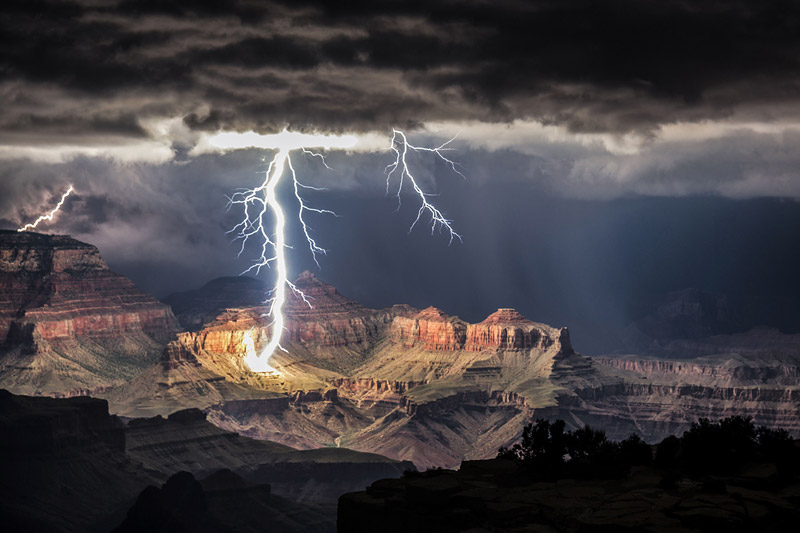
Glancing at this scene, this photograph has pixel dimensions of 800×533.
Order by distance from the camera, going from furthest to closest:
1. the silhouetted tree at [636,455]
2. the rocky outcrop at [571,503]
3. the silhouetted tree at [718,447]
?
the silhouetted tree at [636,455]
the silhouetted tree at [718,447]
the rocky outcrop at [571,503]

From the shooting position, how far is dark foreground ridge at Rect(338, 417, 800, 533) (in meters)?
61.4

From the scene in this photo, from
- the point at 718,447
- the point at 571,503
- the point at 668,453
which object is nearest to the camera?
the point at 571,503

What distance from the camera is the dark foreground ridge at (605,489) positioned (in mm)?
61438

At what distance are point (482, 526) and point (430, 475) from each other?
10437 mm

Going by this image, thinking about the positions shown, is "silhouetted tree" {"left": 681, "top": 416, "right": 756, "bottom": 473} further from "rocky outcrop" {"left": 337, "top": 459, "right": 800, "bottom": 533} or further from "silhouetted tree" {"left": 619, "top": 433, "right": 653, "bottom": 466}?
"silhouetted tree" {"left": 619, "top": 433, "right": 653, "bottom": 466}

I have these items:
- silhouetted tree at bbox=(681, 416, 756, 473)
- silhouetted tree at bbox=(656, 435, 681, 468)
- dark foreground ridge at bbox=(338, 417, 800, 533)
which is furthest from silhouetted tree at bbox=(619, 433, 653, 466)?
silhouetted tree at bbox=(681, 416, 756, 473)

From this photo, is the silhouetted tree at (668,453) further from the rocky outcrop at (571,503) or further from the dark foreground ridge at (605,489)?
the rocky outcrop at (571,503)

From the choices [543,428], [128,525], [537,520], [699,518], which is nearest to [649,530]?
[699,518]

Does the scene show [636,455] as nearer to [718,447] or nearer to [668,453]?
[668,453]

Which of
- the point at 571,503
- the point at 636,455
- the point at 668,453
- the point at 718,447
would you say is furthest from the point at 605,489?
the point at 718,447

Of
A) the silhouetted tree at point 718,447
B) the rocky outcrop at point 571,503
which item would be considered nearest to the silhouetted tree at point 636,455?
the silhouetted tree at point 718,447

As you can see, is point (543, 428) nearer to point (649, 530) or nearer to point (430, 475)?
point (430, 475)

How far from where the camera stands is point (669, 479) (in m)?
68.1

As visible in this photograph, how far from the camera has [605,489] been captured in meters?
69.1
